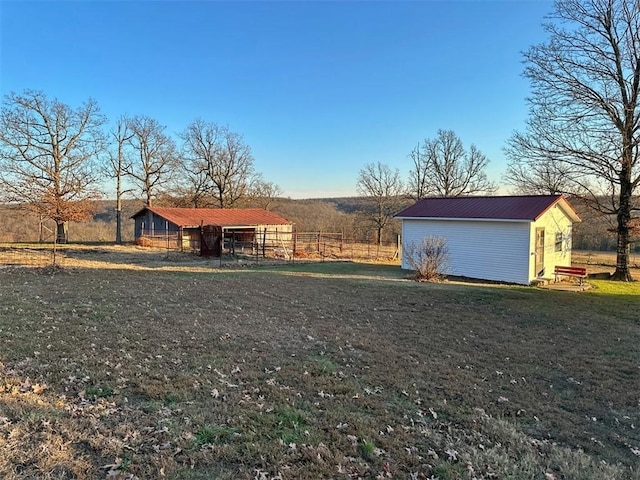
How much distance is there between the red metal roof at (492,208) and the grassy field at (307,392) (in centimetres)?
703

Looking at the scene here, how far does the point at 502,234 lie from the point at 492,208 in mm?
1373

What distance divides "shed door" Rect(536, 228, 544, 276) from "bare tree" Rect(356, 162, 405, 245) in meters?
25.7

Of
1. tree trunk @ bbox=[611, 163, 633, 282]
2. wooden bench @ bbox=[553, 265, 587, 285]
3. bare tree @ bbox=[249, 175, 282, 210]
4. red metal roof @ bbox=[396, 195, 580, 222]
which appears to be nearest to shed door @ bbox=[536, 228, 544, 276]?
wooden bench @ bbox=[553, 265, 587, 285]

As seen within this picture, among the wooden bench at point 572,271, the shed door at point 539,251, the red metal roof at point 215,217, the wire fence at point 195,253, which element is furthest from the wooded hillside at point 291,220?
the shed door at point 539,251

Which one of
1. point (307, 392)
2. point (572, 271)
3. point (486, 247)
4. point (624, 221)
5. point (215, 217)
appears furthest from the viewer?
point (215, 217)

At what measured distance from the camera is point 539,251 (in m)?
16.1

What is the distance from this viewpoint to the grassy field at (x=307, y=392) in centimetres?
319

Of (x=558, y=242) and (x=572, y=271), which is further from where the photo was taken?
(x=558, y=242)

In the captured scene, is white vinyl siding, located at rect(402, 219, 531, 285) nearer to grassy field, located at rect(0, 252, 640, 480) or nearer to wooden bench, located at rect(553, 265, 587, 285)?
wooden bench, located at rect(553, 265, 587, 285)

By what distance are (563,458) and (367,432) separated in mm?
1651

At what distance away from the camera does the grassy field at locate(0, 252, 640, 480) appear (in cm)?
319

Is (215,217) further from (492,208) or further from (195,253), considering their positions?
(492,208)

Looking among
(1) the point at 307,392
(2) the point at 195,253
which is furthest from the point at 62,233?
(1) the point at 307,392

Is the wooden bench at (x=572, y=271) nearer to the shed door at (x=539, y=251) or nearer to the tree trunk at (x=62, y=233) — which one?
the shed door at (x=539, y=251)
